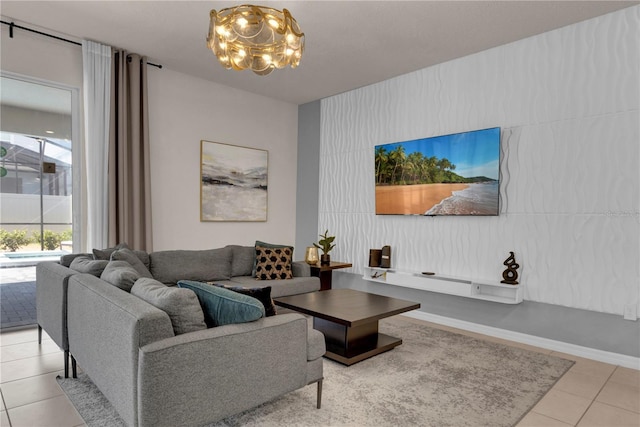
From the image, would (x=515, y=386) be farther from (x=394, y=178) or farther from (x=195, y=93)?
(x=195, y=93)

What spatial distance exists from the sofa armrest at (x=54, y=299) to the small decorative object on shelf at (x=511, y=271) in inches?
157

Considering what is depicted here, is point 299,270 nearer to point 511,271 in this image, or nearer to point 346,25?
point 511,271

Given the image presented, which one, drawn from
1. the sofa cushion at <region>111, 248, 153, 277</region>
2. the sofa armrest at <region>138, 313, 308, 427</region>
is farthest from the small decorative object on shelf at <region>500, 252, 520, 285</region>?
the sofa cushion at <region>111, 248, 153, 277</region>

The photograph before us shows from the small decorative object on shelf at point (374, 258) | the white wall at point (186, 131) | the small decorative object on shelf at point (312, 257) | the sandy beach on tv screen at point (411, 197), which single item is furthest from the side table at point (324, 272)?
the white wall at point (186, 131)

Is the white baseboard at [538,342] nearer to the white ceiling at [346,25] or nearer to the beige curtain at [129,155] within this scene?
the white ceiling at [346,25]

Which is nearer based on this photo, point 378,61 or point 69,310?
point 69,310

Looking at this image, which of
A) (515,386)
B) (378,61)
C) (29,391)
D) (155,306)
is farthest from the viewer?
(378,61)

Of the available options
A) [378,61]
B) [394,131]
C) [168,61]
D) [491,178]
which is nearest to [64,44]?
[168,61]

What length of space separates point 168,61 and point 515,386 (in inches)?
199

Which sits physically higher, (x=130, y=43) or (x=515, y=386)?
(x=130, y=43)

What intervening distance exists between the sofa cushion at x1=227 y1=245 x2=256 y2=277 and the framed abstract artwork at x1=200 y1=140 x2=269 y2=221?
3.04ft

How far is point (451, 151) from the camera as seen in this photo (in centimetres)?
447

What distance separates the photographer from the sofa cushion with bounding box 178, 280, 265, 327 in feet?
6.95

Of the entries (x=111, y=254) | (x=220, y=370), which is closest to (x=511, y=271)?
(x=220, y=370)
